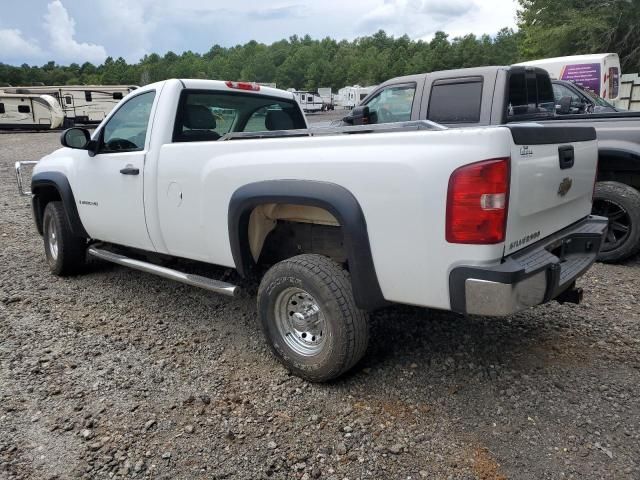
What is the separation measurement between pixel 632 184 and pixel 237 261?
4.57 meters

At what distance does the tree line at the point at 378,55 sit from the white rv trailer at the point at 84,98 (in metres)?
10.9

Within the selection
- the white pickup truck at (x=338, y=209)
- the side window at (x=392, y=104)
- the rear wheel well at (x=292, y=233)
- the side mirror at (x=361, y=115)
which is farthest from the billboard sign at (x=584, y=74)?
the rear wheel well at (x=292, y=233)

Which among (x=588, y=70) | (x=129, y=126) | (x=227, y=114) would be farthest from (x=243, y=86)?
(x=588, y=70)

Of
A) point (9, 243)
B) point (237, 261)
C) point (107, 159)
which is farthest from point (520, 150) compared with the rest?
point (9, 243)

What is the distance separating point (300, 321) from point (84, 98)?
30729 mm

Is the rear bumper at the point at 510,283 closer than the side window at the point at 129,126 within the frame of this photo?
Yes

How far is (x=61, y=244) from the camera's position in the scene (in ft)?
16.8

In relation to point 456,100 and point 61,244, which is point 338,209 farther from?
point 456,100

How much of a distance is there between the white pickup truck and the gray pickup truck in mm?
2193

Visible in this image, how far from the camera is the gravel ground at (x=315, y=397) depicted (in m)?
2.51

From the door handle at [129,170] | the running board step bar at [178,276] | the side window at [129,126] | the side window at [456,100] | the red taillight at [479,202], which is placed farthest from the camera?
the side window at [456,100]

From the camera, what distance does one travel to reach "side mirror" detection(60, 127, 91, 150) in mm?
4520

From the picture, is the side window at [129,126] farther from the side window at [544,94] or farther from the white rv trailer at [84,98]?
the white rv trailer at [84,98]

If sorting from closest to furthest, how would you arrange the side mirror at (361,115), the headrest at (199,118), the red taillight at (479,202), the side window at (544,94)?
the red taillight at (479,202) < the headrest at (199,118) < the side window at (544,94) < the side mirror at (361,115)
